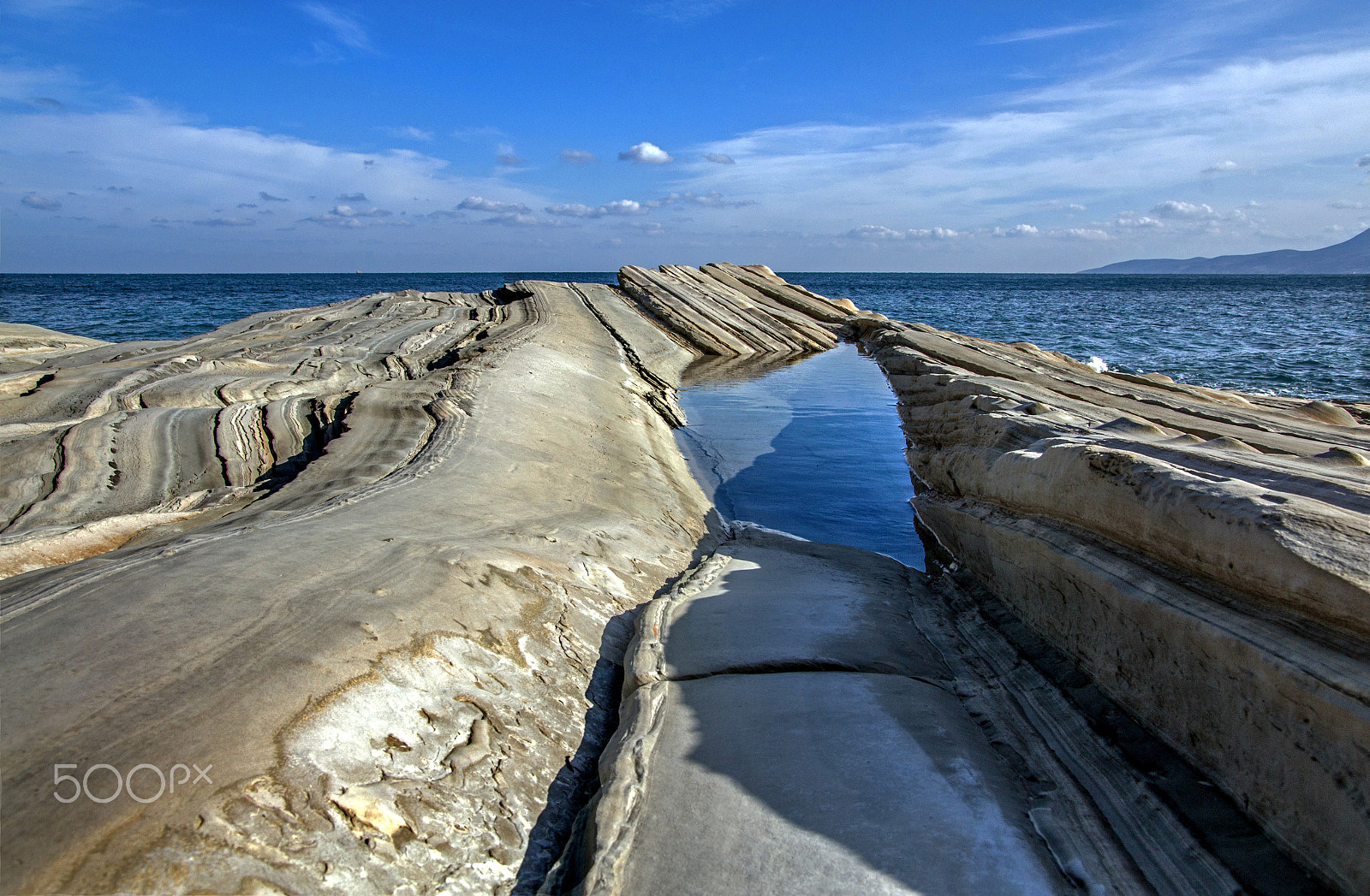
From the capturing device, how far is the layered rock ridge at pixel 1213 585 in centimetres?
168

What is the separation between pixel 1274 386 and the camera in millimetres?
10734

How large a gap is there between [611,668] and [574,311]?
10.8 metres

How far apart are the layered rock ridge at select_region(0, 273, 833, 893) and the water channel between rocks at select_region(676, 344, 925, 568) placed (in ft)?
2.79

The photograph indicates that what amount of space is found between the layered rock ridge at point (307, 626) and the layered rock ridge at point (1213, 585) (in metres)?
1.63

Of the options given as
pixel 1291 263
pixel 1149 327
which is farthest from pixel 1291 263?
pixel 1149 327

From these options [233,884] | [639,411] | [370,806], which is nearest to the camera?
[233,884]

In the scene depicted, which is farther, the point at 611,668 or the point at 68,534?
the point at 68,534

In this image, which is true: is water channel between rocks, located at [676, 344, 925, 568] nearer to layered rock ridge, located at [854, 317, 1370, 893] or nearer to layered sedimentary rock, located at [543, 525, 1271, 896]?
layered rock ridge, located at [854, 317, 1370, 893]

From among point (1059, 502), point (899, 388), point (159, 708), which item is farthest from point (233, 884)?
point (899, 388)

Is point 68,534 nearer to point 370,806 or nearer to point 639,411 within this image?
point 370,806

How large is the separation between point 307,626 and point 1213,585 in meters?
2.63

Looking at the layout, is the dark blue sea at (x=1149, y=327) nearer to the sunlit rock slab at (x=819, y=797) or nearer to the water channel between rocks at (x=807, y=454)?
the water channel between rocks at (x=807, y=454)

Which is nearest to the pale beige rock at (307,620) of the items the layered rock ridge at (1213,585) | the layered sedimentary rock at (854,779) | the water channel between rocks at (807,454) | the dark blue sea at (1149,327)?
the layered sedimentary rock at (854,779)

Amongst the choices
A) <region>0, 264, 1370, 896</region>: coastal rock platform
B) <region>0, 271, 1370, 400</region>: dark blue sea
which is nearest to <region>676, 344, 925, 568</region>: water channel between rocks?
<region>0, 264, 1370, 896</region>: coastal rock platform
